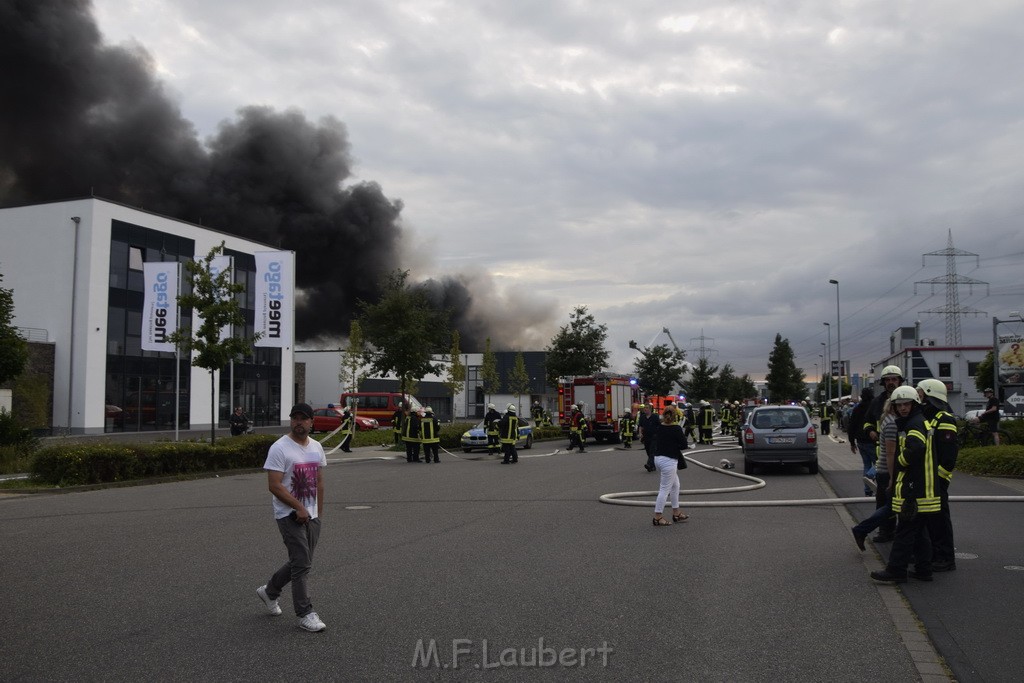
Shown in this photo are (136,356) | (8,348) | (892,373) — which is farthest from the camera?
(136,356)

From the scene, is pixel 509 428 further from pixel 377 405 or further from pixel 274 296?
pixel 377 405

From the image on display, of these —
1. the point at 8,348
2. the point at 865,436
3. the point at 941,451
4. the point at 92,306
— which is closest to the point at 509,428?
the point at 865,436

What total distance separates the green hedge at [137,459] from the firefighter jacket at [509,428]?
584 centimetres

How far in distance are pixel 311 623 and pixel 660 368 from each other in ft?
209

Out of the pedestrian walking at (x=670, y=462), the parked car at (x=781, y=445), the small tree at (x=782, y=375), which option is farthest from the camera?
the small tree at (x=782, y=375)

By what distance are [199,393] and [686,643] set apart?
41949 millimetres

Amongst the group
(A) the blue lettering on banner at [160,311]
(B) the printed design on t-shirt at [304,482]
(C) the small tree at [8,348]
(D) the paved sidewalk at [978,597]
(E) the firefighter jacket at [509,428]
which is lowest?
(D) the paved sidewalk at [978,597]

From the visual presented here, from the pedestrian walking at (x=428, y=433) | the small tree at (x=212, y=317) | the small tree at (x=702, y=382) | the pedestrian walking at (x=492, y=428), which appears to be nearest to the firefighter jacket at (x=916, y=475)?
the pedestrian walking at (x=428, y=433)

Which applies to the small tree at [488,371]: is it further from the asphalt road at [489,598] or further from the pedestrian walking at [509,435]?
Answer: the asphalt road at [489,598]

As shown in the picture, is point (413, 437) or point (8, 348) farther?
point (413, 437)

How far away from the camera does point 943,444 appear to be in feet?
22.9

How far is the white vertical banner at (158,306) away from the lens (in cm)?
3031

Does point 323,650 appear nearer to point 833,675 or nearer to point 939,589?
Result: point 833,675

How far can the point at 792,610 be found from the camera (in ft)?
20.6
